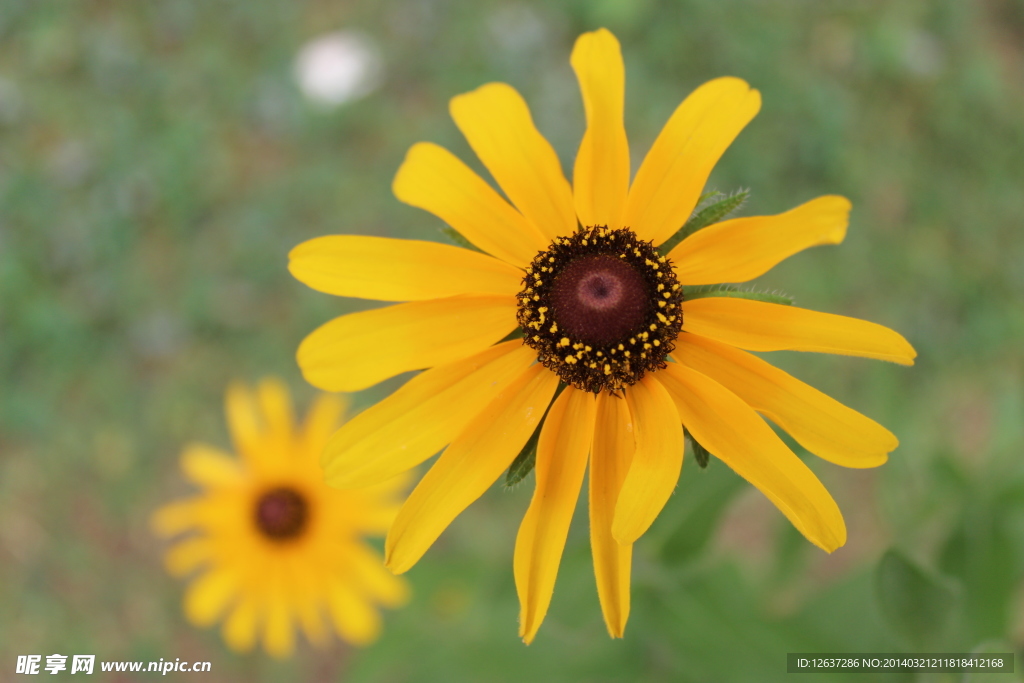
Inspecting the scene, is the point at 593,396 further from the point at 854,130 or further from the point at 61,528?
the point at 61,528

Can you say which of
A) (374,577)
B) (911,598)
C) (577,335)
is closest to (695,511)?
(911,598)

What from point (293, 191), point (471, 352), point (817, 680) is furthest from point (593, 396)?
point (293, 191)

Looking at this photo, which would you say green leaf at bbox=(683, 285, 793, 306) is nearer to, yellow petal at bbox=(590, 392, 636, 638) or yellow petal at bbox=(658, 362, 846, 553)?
yellow petal at bbox=(658, 362, 846, 553)

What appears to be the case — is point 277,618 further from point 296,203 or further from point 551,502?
point 296,203

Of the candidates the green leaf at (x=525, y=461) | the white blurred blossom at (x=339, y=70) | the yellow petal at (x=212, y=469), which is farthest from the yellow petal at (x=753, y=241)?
the white blurred blossom at (x=339, y=70)

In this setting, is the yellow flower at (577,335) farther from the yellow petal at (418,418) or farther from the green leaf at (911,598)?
the green leaf at (911,598)

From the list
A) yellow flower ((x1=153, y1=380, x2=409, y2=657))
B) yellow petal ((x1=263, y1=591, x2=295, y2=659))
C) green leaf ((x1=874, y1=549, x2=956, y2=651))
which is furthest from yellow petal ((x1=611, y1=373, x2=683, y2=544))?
yellow petal ((x1=263, y1=591, x2=295, y2=659))

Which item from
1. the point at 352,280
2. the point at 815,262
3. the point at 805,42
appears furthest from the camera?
the point at 805,42
